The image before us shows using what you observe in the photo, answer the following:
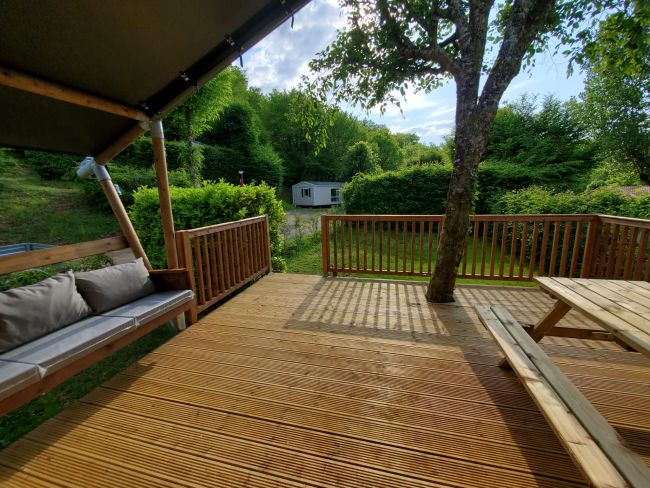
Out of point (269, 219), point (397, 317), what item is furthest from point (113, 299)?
point (269, 219)

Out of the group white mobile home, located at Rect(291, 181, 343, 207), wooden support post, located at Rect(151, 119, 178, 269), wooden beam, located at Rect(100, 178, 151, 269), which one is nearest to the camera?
wooden support post, located at Rect(151, 119, 178, 269)

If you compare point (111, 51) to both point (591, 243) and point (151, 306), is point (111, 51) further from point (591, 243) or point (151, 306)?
point (591, 243)

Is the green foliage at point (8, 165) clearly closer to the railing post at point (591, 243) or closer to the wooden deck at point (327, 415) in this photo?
the wooden deck at point (327, 415)

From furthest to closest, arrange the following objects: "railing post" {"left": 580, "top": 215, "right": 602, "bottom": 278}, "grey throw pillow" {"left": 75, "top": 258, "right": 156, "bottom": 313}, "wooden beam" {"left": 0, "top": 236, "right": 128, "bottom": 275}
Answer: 1. "railing post" {"left": 580, "top": 215, "right": 602, "bottom": 278}
2. "grey throw pillow" {"left": 75, "top": 258, "right": 156, "bottom": 313}
3. "wooden beam" {"left": 0, "top": 236, "right": 128, "bottom": 275}

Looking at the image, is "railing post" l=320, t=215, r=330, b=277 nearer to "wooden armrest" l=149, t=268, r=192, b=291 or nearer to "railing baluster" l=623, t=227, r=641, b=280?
"wooden armrest" l=149, t=268, r=192, b=291

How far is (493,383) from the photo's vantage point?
188 centimetres

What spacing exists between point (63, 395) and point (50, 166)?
42.9ft

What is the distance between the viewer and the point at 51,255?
7.52ft

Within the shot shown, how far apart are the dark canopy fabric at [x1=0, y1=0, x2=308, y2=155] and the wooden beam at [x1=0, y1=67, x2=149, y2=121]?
40 millimetres

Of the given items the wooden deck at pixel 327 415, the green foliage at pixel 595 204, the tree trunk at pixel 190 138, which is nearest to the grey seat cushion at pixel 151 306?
the wooden deck at pixel 327 415

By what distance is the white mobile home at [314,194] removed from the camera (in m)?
21.4

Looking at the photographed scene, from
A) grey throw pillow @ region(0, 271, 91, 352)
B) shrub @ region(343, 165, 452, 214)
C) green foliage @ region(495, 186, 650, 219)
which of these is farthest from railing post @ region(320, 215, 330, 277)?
shrub @ region(343, 165, 452, 214)

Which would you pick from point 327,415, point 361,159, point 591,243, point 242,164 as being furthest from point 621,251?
point 242,164

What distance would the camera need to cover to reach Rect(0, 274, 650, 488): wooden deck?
1.31 meters
